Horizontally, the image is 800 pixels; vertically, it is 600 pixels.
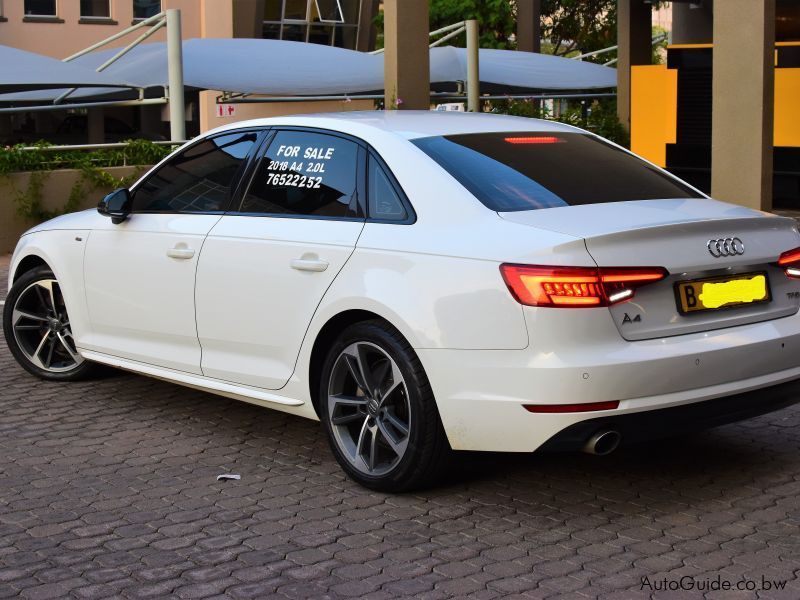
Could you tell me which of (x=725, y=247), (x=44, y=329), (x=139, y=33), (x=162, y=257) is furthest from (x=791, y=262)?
(x=139, y=33)

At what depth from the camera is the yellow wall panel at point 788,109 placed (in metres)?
18.9

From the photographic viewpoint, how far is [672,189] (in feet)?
20.0

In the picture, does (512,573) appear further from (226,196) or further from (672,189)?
(226,196)

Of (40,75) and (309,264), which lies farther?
(40,75)

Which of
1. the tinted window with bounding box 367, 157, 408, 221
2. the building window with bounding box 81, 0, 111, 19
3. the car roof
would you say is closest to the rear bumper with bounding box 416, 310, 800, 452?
the tinted window with bounding box 367, 157, 408, 221

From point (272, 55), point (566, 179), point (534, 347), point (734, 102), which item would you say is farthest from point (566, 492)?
point (272, 55)

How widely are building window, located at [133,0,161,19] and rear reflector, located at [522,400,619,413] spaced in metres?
42.1

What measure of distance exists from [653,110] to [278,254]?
16728 mm

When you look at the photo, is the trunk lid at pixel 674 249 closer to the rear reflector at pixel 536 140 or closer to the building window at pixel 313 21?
the rear reflector at pixel 536 140

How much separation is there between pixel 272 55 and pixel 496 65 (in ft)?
14.0

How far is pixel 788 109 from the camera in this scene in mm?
19016

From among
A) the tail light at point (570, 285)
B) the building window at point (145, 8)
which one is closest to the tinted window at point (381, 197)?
the tail light at point (570, 285)

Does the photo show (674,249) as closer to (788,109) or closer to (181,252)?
(181,252)

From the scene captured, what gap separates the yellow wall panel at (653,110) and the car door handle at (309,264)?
15.7m
